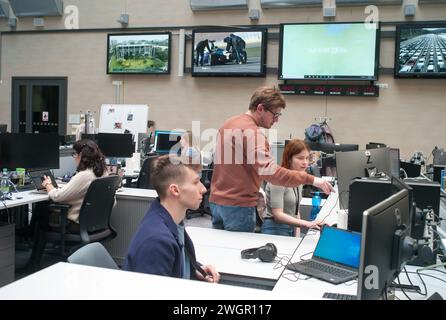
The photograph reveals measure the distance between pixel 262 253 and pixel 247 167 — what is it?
24.6 inches

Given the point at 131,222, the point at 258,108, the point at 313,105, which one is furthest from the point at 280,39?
the point at 258,108

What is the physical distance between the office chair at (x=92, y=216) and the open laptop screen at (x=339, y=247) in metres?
2.05

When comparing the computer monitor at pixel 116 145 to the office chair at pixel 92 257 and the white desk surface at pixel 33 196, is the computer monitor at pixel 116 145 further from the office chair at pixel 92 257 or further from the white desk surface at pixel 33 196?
the office chair at pixel 92 257

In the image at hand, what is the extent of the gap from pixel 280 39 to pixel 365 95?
173cm

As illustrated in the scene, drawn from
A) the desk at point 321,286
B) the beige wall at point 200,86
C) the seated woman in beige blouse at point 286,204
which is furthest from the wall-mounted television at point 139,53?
the desk at point 321,286

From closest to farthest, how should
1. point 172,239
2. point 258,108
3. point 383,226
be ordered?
1. point 383,226
2. point 172,239
3. point 258,108

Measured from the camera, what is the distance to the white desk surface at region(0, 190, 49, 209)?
142 inches

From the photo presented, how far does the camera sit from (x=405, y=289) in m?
1.98

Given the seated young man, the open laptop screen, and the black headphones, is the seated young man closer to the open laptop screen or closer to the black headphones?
the black headphones

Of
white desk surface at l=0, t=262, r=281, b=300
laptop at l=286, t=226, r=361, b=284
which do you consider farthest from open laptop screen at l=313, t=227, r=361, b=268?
white desk surface at l=0, t=262, r=281, b=300

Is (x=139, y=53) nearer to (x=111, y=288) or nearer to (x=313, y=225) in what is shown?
(x=313, y=225)

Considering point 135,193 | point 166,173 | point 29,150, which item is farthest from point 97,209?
point 166,173

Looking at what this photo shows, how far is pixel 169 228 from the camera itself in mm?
1749
